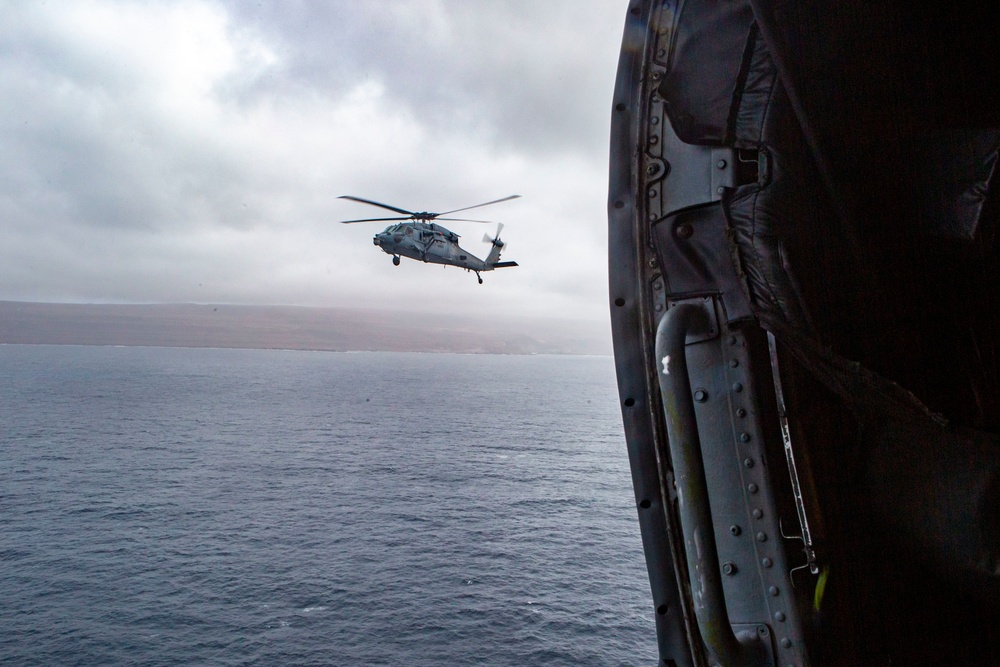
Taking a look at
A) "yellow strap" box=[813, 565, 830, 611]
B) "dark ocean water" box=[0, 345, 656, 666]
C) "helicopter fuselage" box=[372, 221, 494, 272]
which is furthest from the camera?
"dark ocean water" box=[0, 345, 656, 666]

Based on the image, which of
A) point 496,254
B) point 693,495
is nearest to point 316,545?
point 496,254

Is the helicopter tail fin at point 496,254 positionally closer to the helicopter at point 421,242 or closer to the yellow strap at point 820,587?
the helicopter at point 421,242

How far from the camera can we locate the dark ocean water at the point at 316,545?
36.2 m

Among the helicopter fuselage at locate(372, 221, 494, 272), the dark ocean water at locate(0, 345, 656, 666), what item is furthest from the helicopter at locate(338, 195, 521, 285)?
the dark ocean water at locate(0, 345, 656, 666)

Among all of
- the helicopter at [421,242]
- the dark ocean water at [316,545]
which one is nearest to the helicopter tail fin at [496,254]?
the helicopter at [421,242]

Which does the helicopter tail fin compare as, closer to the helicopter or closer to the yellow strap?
the helicopter

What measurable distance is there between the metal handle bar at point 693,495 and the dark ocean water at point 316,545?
34.4 m

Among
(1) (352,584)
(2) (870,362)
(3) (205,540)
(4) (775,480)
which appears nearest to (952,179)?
(2) (870,362)

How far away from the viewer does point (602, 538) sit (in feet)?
173

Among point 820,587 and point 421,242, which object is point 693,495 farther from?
point 421,242

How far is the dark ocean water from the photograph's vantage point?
36.2 m

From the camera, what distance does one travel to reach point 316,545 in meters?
51.5

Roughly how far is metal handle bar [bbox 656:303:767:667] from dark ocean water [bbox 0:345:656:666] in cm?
3440

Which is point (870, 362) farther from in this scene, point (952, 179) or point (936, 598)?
point (936, 598)
